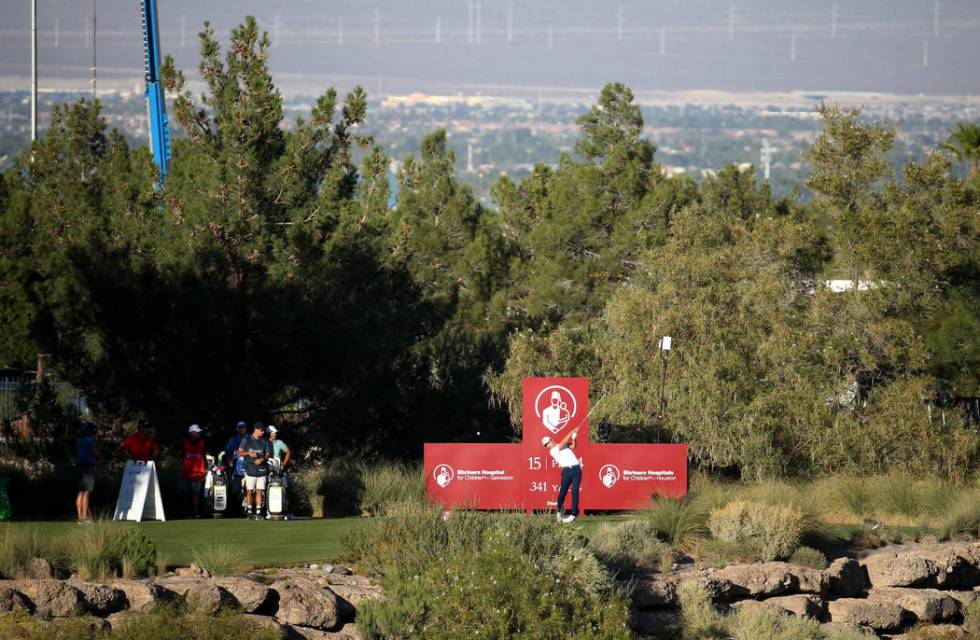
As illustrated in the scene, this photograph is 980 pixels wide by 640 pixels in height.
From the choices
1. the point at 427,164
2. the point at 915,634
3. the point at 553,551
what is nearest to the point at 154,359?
the point at 553,551

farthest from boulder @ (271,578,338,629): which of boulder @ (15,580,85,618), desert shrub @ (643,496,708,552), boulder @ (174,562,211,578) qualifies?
desert shrub @ (643,496,708,552)

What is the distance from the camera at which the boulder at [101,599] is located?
14.2 m

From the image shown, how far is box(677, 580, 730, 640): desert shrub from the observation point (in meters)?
17.1

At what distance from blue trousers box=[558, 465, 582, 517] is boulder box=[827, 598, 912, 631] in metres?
4.40

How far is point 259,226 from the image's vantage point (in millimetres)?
29672

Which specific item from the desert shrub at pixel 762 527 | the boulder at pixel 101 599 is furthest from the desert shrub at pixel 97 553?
the desert shrub at pixel 762 527

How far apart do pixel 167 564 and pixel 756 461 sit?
16.7m

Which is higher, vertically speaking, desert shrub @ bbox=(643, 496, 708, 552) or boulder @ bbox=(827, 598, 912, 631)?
desert shrub @ bbox=(643, 496, 708, 552)

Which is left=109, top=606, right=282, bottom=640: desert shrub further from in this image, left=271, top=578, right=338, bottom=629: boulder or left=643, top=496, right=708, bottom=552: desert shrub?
left=643, top=496, right=708, bottom=552: desert shrub

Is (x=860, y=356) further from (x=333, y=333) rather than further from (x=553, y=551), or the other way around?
(x=553, y=551)

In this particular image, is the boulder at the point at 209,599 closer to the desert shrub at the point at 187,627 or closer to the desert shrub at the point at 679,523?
the desert shrub at the point at 187,627

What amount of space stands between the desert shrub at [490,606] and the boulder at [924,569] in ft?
19.3

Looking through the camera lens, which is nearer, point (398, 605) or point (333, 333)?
point (398, 605)

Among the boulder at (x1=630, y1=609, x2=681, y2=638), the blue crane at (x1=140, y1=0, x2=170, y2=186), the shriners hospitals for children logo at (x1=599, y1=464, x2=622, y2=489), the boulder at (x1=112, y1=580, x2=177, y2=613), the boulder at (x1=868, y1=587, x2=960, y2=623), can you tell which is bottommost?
the boulder at (x1=868, y1=587, x2=960, y2=623)
